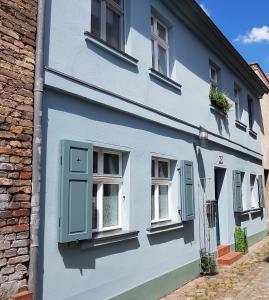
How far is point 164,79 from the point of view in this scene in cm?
741

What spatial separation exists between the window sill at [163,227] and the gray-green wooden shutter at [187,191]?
0.77 ft

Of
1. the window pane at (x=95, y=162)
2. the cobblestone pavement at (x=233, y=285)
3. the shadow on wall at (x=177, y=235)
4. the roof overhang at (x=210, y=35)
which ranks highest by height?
the roof overhang at (x=210, y=35)

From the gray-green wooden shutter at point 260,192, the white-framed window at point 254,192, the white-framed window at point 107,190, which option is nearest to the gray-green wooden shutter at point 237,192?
the white-framed window at point 254,192

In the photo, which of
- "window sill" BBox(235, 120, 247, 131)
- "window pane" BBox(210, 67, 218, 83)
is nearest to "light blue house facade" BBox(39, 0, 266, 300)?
"window pane" BBox(210, 67, 218, 83)

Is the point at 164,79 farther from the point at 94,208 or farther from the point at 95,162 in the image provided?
the point at 94,208

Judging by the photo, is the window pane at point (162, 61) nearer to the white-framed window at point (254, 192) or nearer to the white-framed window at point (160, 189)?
the white-framed window at point (160, 189)

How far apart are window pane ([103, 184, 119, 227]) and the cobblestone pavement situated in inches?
76.2

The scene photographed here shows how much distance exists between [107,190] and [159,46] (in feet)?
11.5

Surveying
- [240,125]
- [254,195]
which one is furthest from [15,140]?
[254,195]

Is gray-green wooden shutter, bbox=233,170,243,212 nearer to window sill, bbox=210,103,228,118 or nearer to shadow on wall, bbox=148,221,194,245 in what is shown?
window sill, bbox=210,103,228,118

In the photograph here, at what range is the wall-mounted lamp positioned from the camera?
8734 mm

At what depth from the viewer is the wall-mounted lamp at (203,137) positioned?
873cm

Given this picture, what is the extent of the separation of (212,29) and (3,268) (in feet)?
26.4

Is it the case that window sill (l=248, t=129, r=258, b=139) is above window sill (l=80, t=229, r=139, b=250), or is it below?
above
